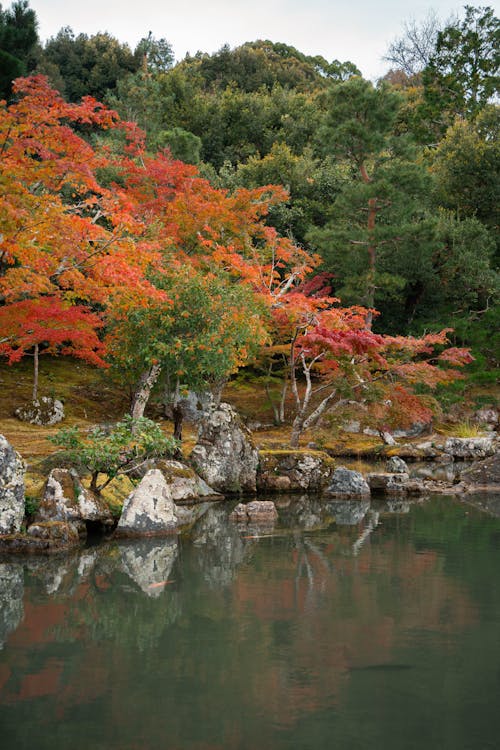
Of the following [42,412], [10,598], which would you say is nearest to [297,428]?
[42,412]

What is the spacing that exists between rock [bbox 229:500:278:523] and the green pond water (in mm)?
1733

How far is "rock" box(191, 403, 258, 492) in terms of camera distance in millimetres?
13102

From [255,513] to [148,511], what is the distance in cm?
213

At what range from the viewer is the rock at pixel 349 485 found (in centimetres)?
1312

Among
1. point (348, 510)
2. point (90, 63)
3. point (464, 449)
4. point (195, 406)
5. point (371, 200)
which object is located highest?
point (90, 63)

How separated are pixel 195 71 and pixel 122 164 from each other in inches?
806

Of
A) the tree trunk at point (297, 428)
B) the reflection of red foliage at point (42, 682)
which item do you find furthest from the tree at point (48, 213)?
the reflection of red foliage at point (42, 682)

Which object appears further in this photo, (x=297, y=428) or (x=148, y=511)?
(x=297, y=428)

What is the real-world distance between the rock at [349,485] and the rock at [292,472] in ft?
2.38

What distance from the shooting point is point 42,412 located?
19.0m

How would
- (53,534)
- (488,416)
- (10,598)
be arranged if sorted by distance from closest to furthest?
(10,598) → (53,534) → (488,416)

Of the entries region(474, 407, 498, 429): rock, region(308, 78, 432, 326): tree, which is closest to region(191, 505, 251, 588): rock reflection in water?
region(308, 78, 432, 326): tree

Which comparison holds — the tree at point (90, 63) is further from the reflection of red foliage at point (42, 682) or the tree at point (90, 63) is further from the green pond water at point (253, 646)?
the reflection of red foliage at point (42, 682)

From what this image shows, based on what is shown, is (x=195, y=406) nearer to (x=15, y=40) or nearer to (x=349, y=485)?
(x=349, y=485)
